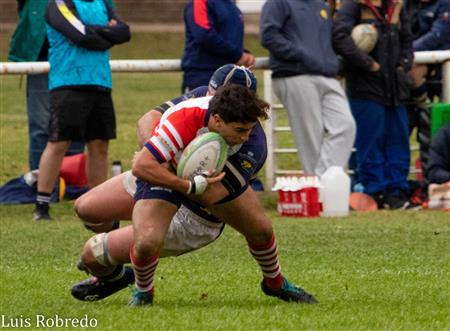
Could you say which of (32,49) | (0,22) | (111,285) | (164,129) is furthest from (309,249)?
(0,22)

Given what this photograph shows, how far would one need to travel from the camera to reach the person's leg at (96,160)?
39.3 feet

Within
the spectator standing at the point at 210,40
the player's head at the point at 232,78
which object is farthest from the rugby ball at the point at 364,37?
the player's head at the point at 232,78

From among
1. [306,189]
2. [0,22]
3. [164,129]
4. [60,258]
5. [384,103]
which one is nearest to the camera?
[164,129]

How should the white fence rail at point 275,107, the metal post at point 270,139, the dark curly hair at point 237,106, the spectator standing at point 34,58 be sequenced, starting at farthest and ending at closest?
the metal post at point 270,139, the white fence rail at point 275,107, the spectator standing at point 34,58, the dark curly hair at point 237,106

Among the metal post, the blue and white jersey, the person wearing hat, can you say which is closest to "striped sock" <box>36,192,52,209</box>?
the metal post

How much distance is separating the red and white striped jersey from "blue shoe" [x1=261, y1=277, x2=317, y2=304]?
1.01 m

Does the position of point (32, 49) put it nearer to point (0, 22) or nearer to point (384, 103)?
point (384, 103)

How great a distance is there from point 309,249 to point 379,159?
331 centimetres

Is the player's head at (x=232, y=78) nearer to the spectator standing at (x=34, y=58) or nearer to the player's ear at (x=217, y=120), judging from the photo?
the player's ear at (x=217, y=120)

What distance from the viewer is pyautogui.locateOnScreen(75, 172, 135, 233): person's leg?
25.0 ft

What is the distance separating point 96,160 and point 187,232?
471cm

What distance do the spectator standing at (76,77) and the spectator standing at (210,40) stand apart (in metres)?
0.76

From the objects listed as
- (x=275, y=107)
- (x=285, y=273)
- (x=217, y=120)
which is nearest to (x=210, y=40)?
(x=275, y=107)

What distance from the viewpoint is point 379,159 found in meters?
13.1
